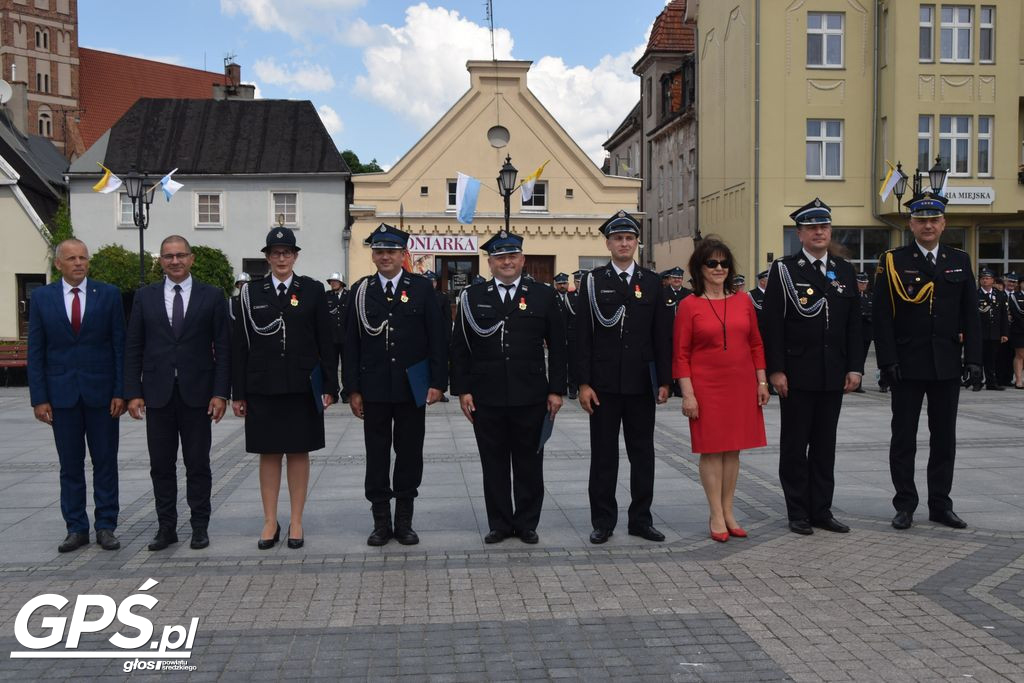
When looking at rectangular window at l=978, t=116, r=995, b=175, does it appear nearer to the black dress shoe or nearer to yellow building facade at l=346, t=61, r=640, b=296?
yellow building facade at l=346, t=61, r=640, b=296

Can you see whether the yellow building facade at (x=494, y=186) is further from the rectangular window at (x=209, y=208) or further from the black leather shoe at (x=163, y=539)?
the black leather shoe at (x=163, y=539)

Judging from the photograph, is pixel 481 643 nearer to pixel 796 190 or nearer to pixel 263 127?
pixel 796 190

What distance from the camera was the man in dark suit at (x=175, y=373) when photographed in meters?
7.24

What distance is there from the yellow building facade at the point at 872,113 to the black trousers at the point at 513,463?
83.4ft

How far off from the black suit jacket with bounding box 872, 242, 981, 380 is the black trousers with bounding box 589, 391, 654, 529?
6.04ft

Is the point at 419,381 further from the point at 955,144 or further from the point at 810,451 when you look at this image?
the point at 955,144

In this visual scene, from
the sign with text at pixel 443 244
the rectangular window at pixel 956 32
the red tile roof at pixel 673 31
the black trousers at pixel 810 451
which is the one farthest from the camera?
the red tile roof at pixel 673 31

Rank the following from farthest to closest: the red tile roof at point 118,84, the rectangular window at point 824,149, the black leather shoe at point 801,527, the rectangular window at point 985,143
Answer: the red tile roof at point 118,84 < the rectangular window at point 824,149 < the rectangular window at point 985,143 < the black leather shoe at point 801,527

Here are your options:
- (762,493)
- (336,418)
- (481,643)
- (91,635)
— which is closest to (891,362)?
(762,493)

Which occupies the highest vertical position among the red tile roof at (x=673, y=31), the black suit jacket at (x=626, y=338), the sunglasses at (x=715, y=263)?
the red tile roof at (x=673, y=31)

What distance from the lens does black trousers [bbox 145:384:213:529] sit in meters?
Result: 7.27

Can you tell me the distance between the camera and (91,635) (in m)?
5.46

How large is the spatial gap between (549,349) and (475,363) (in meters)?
0.52

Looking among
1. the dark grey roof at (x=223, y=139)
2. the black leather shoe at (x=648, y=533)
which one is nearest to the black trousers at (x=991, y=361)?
the black leather shoe at (x=648, y=533)
